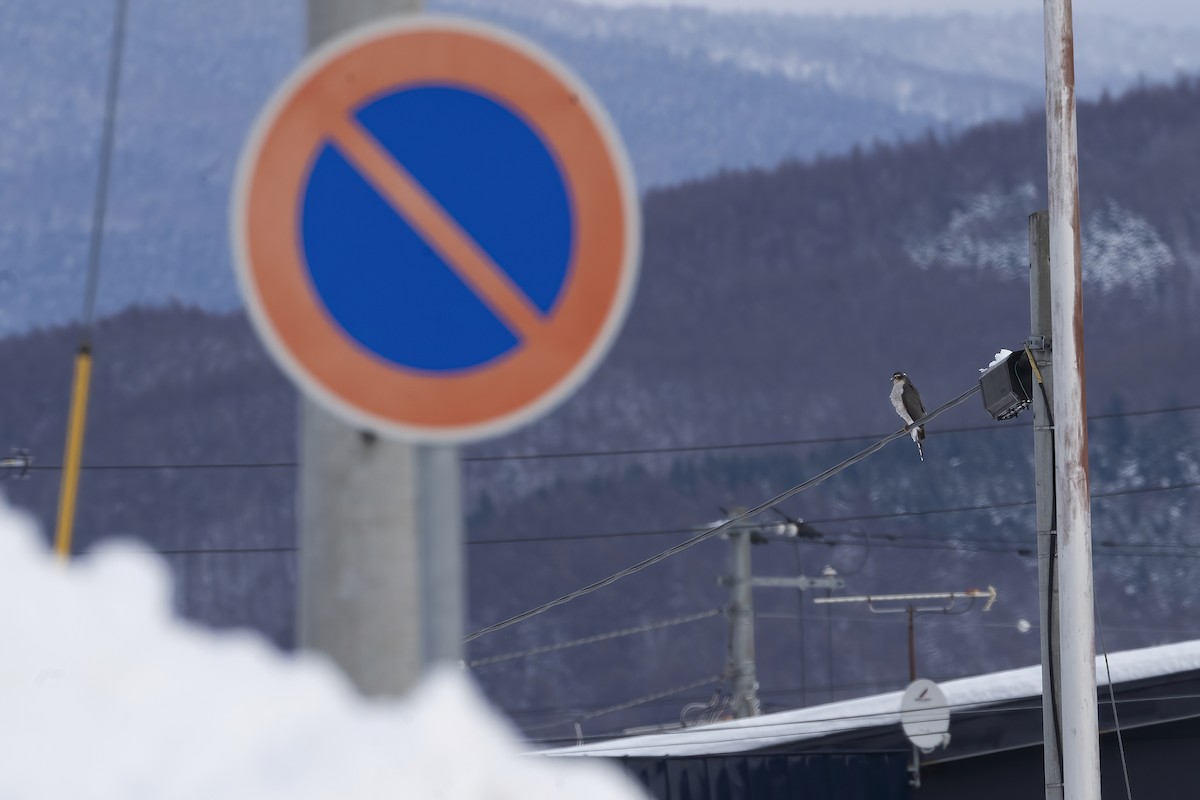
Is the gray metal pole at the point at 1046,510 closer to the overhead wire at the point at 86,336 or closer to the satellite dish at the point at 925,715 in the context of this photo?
the overhead wire at the point at 86,336

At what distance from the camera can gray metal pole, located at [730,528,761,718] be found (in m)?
24.1

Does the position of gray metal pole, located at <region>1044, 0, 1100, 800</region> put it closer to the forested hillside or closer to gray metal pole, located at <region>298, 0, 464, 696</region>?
gray metal pole, located at <region>298, 0, 464, 696</region>

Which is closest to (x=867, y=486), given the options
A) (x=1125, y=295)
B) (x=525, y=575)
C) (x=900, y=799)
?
(x=525, y=575)

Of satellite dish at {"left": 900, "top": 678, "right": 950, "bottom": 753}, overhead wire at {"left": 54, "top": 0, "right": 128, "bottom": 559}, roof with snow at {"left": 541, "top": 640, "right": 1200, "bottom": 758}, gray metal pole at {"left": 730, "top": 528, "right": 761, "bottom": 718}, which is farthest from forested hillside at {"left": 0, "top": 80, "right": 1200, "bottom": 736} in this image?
overhead wire at {"left": 54, "top": 0, "right": 128, "bottom": 559}

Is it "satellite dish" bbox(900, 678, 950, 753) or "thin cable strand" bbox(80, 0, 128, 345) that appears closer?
"thin cable strand" bbox(80, 0, 128, 345)

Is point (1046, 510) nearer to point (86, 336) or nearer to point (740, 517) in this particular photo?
point (740, 517)

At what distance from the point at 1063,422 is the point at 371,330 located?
301 inches

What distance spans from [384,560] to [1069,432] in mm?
7588

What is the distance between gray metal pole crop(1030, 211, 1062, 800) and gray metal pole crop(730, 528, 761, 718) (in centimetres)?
1406

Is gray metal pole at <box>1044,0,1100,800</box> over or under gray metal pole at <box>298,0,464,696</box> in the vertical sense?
over

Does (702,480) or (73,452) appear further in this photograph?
(702,480)


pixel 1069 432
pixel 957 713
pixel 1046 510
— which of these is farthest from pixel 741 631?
pixel 1069 432

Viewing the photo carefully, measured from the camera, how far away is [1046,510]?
9.75 metres

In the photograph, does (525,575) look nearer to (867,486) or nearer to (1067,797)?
(867,486)
